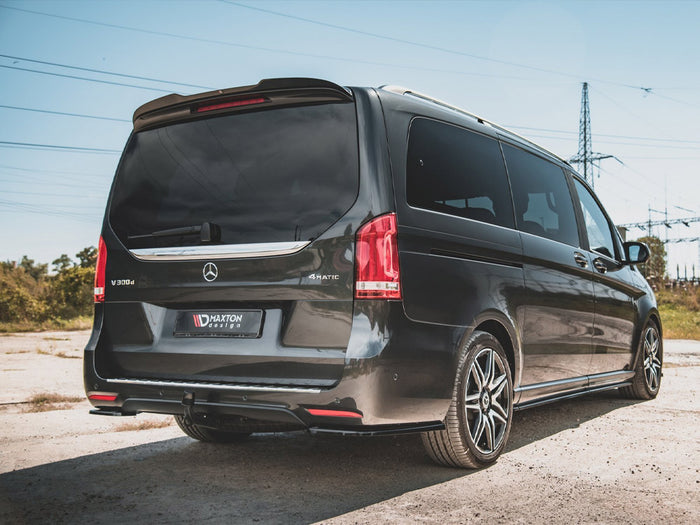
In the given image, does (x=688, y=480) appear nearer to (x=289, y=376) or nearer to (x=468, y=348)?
(x=468, y=348)

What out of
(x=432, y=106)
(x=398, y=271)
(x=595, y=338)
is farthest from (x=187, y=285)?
(x=595, y=338)

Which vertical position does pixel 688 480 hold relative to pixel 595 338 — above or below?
below

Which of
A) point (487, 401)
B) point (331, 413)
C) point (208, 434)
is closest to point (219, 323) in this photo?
point (331, 413)

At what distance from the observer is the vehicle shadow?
3287mm

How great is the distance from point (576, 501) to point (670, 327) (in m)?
20.2

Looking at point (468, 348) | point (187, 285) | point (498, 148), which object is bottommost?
point (468, 348)

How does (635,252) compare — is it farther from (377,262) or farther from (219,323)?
(219,323)

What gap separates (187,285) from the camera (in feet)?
12.1

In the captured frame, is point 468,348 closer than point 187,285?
No

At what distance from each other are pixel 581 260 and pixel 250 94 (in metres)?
3.22

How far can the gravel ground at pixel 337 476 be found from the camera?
3289 millimetres

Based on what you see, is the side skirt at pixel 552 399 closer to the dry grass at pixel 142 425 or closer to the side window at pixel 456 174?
the side window at pixel 456 174

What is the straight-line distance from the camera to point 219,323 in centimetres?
358

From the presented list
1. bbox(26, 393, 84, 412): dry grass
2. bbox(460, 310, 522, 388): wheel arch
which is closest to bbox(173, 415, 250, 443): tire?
bbox(460, 310, 522, 388): wheel arch
